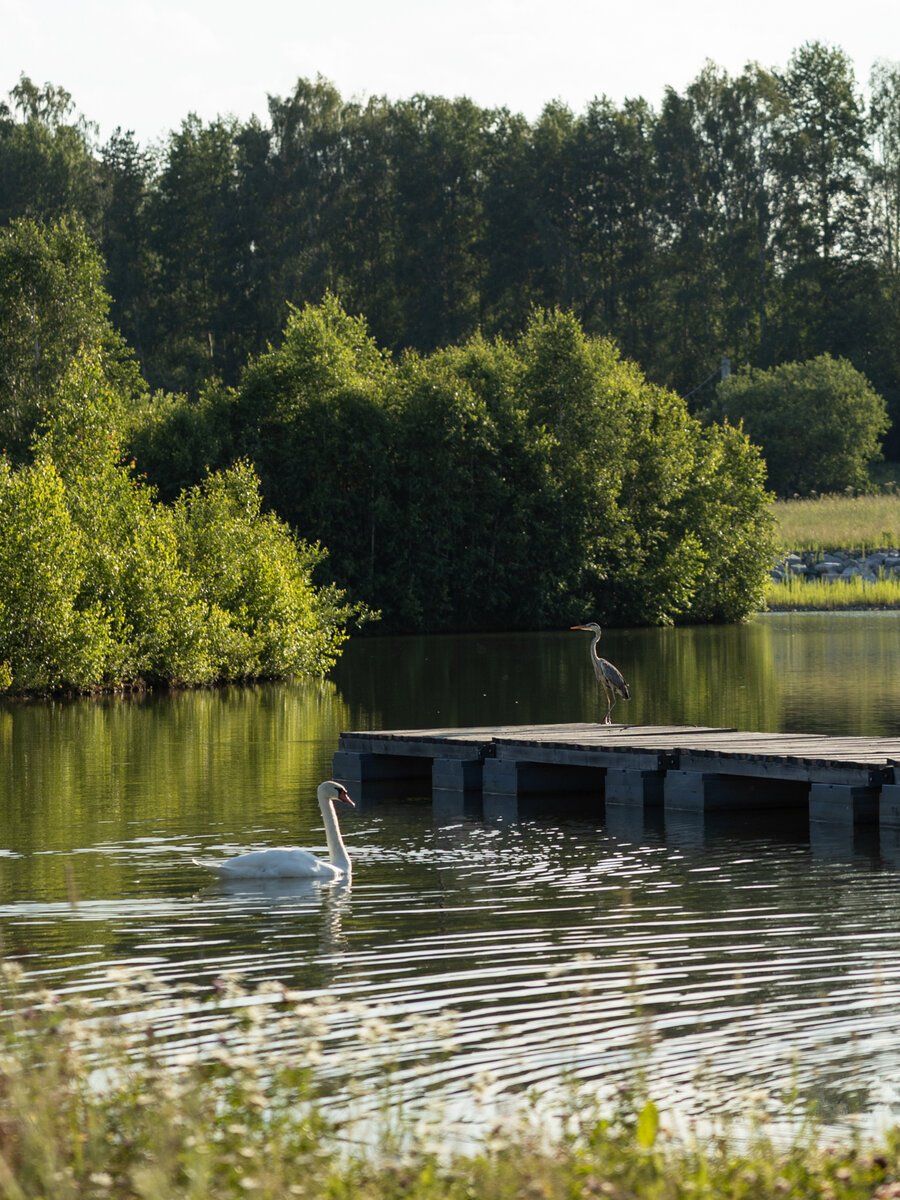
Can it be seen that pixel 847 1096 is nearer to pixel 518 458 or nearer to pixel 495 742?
pixel 495 742

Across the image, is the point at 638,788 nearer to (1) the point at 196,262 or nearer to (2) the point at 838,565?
(2) the point at 838,565

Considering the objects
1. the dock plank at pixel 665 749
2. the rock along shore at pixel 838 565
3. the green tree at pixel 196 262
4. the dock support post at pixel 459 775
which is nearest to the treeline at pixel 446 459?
the rock along shore at pixel 838 565

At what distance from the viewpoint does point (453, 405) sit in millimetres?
54781

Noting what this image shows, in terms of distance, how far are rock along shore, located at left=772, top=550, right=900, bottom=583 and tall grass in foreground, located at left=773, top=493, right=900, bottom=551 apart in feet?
1.76

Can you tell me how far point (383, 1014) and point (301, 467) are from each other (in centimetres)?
4619

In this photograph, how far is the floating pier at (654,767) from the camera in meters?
15.8

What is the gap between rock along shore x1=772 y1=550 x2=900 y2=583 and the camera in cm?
6291

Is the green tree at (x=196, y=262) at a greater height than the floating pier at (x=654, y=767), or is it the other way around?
the green tree at (x=196, y=262)

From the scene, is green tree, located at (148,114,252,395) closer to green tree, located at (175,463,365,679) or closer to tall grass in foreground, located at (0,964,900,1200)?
green tree, located at (175,463,365,679)

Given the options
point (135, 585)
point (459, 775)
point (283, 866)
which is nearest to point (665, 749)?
point (459, 775)

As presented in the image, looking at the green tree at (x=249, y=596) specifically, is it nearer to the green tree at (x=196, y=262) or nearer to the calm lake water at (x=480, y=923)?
the calm lake water at (x=480, y=923)

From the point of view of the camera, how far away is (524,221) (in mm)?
82188

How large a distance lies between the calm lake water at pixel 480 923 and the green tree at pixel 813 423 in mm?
50026

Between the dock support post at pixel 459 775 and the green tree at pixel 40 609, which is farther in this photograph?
the green tree at pixel 40 609
